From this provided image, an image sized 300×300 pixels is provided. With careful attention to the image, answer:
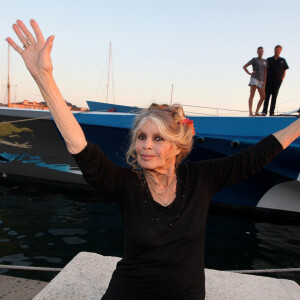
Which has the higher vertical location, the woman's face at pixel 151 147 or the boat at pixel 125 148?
the woman's face at pixel 151 147

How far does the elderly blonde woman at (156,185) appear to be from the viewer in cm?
142

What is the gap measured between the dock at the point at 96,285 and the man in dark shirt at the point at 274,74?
5474 millimetres

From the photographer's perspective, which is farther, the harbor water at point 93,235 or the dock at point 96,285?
the harbor water at point 93,235

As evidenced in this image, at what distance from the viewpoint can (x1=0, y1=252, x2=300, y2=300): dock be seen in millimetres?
2158

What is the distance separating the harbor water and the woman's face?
314 cm

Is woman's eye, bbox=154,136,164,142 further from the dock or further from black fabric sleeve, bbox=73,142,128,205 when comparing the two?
the dock

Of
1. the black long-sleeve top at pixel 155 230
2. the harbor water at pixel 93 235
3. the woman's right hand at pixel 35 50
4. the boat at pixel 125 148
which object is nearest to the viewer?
the woman's right hand at pixel 35 50

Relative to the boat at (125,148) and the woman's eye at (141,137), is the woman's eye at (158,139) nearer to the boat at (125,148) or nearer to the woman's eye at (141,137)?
the woman's eye at (141,137)

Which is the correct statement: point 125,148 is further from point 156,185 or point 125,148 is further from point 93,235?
point 156,185

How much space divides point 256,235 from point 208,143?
201 centimetres

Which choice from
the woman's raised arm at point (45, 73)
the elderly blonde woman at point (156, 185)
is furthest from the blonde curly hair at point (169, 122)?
the woman's raised arm at point (45, 73)

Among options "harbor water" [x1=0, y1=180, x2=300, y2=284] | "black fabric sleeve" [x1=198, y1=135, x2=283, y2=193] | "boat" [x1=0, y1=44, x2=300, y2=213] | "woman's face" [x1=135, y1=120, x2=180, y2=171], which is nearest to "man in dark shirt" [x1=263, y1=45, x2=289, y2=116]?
"boat" [x1=0, y1=44, x2=300, y2=213]

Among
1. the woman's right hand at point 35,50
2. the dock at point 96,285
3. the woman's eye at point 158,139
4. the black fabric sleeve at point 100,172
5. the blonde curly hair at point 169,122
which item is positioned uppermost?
the woman's right hand at point 35,50

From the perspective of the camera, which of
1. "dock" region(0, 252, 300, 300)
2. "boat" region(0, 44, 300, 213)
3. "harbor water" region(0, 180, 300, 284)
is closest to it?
"dock" region(0, 252, 300, 300)
